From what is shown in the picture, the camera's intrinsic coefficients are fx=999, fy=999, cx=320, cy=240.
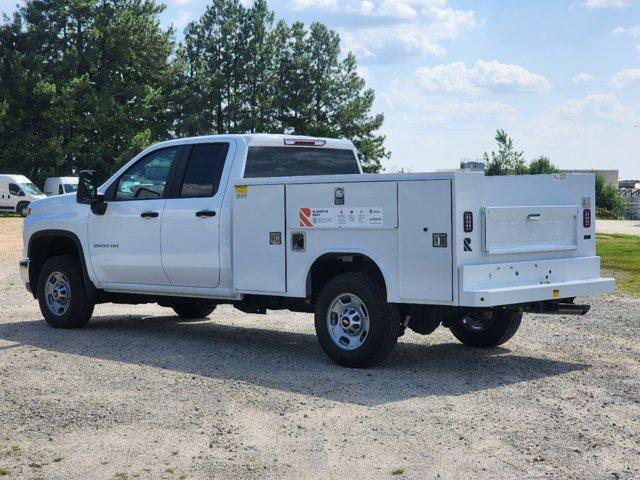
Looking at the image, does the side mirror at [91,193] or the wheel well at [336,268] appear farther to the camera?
the side mirror at [91,193]

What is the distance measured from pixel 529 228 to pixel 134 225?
4.39 meters

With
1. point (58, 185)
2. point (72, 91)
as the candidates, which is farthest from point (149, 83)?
point (58, 185)

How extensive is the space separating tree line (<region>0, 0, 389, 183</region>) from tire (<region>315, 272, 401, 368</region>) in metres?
47.9

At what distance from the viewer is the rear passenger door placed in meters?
10.2

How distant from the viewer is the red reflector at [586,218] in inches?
379

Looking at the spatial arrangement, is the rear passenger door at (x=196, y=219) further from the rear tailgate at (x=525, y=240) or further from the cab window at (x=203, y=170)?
the rear tailgate at (x=525, y=240)

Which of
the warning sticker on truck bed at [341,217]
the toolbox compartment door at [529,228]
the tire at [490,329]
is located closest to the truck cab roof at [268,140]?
the warning sticker on truck bed at [341,217]

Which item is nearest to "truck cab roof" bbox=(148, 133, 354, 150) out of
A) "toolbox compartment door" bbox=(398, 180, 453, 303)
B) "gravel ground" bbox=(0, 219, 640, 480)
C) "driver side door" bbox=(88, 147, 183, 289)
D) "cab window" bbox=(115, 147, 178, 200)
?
"cab window" bbox=(115, 147, 178, 200)

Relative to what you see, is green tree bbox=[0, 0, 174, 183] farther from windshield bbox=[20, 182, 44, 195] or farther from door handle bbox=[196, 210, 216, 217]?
door handle bbox=[196, 210, 216, 217]

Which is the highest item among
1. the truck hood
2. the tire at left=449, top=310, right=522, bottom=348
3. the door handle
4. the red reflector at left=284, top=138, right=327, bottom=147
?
the red reflector at left=284, top=138, right=327, bottom=147

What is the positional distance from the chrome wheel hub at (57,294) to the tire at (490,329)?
4.61 metres

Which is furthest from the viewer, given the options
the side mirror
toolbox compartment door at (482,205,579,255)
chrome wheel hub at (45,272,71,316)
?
chrome wheel hub at (45,272,71,316)

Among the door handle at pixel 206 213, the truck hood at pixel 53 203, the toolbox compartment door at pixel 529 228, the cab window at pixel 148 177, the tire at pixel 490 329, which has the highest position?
the cab window at pixel 148 177

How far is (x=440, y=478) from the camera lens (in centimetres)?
563
